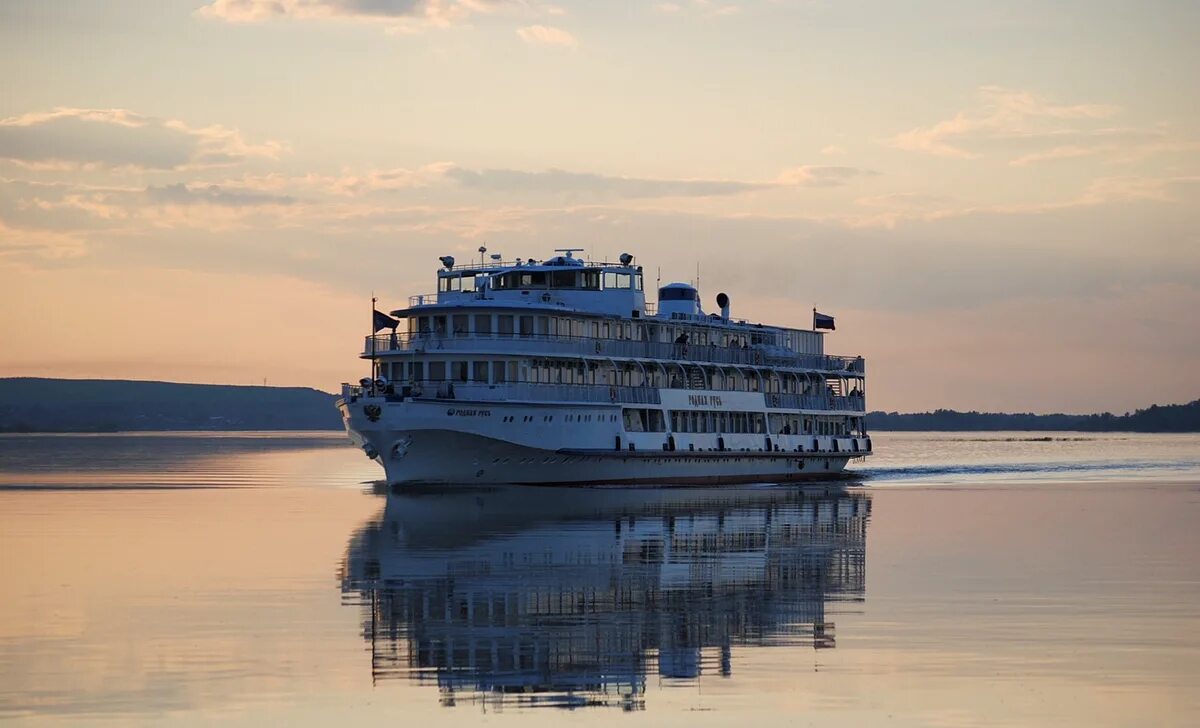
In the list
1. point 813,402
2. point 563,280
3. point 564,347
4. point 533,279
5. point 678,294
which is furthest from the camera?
point 813,402

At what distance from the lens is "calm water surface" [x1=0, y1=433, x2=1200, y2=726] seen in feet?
68.9

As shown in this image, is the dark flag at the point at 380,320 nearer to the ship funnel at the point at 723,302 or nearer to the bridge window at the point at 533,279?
the bridge window at the point at 533,279

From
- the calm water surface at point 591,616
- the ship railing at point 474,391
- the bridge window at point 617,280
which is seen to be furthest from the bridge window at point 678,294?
the calm water surface at point 591,616

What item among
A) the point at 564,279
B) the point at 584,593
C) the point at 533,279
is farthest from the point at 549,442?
the point at 584,593

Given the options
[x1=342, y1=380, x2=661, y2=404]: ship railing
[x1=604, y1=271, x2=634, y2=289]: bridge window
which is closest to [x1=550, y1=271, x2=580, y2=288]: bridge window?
[x1=604, y1=271, x2=634, y2=289]: bridge window

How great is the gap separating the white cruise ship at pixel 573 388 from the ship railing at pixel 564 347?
8 cm

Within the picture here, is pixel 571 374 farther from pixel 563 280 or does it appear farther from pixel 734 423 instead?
pixel 734 423

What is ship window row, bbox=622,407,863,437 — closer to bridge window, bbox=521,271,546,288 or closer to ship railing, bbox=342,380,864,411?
ship railing, bbox=342,380,864,411

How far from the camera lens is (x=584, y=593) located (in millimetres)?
31312

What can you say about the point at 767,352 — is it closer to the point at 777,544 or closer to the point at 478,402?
the point at 478,402

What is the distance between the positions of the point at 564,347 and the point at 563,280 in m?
6.34

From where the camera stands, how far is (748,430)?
82688 mm

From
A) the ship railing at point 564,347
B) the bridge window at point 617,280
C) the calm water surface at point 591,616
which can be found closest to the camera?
the calm water surface at point 591,616

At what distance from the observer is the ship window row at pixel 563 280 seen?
75500mm
